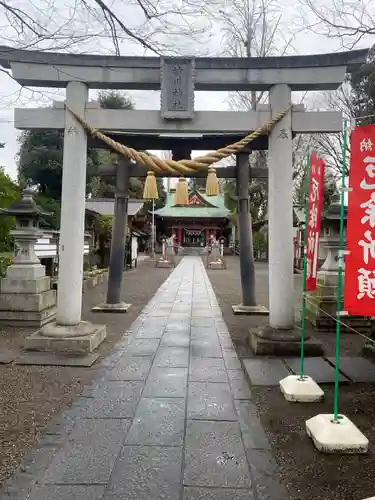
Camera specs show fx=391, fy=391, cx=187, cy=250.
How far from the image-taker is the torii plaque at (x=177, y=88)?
580cm

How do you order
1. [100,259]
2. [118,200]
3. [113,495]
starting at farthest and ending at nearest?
[100,259]
[118,200]
[113,495]

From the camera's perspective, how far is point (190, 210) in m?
44.6

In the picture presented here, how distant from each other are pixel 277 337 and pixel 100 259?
1760cm

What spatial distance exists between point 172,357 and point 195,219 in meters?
39.3

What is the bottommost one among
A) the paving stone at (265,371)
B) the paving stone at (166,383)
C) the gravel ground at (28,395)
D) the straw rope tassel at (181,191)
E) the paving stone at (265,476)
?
the gravel ground at (28,395)

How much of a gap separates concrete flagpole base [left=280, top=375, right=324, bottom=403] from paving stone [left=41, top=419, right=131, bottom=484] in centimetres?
174

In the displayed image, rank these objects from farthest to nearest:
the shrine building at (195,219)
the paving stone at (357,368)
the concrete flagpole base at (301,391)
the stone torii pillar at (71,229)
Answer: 1. the shrine building at (195,219)
2. the stone torii pillar at (71,229)
3. the paving stone at (357,368)
4. the concrete flagpole base at (301,391)

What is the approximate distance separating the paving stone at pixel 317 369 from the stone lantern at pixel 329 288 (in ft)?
7.74

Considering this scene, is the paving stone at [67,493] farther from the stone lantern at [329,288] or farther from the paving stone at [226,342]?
the stone lantern at [329,288]

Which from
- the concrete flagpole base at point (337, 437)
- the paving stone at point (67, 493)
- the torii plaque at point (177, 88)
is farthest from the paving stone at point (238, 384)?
the torii plaque at point (177, 88)

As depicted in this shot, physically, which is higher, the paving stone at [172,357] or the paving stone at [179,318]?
the paving stone at [179,318]

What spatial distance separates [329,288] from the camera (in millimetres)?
8133

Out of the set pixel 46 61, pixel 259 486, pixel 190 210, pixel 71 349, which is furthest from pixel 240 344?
pixel 190 210

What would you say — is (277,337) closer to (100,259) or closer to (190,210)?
(100,259)
